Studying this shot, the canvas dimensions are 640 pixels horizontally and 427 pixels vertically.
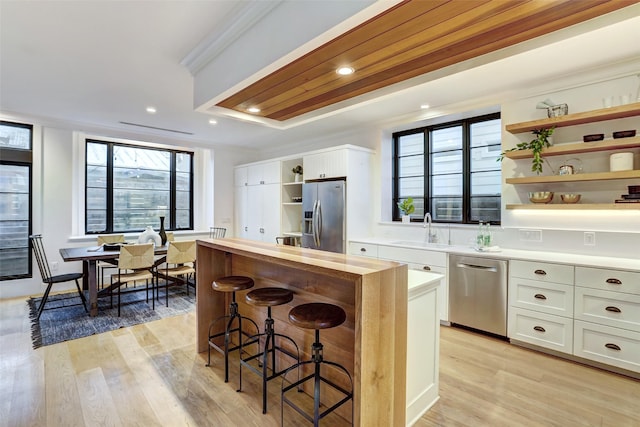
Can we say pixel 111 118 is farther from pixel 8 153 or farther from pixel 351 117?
pixel 351 117

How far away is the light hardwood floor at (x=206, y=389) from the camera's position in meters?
1.99

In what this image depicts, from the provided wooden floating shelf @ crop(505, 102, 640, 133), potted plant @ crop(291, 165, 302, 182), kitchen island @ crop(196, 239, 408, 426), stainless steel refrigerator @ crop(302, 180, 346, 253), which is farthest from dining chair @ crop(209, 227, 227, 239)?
wooden floating shelf @ crop(505, 102, 640, 133)

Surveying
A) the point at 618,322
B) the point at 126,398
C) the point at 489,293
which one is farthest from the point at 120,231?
the point at 618,322

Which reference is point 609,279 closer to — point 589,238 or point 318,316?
point 589,238

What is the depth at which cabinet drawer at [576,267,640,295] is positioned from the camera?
7.98 ft

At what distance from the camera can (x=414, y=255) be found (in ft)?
12.3

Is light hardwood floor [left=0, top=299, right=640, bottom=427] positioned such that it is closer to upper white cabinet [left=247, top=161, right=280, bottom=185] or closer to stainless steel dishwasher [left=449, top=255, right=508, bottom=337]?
stainless steel dishwasher [left=449, top=255, right=508, bottom=337]

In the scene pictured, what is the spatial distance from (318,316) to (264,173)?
14.6ft

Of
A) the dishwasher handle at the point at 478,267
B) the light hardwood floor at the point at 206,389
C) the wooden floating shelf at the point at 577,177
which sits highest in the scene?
the wooden floating shelf at the point at 577,177

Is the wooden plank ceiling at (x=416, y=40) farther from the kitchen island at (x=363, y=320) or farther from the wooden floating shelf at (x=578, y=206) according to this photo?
the wooden floating shelf at (x=578, y=206)

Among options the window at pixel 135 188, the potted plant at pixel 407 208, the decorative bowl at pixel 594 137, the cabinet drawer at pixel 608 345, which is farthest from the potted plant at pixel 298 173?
the cabinet drawer at pixel 608 345

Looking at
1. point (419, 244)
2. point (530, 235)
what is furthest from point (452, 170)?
point (530, 235)

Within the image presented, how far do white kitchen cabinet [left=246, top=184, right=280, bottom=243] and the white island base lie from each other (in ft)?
12.5

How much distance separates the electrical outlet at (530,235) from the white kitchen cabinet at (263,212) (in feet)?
12.0
